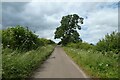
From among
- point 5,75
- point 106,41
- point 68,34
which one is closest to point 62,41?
point 68,34

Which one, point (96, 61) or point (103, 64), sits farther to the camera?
point (96, 61)

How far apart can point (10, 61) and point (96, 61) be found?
788 cm

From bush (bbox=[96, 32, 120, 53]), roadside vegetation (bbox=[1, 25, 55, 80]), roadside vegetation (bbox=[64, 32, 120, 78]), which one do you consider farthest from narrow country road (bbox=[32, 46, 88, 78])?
bush (bbox=[96, 32, 120, 53])

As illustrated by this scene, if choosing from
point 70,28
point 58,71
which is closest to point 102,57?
point 58,71

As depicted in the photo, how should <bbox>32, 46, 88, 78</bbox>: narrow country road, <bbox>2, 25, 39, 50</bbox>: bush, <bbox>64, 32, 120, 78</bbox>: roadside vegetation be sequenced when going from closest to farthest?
<bbox>64, 32, 120, 78</bbox>: roadside vegetation < <bbox>32, 46, 88, 78</bbox>: narrow country road < <bbox>2, 25, 39, 50</bbox>: bush

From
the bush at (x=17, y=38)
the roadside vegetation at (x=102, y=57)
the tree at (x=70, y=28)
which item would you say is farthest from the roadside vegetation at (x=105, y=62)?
the tree at (x=70, y=28)

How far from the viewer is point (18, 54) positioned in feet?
65.7

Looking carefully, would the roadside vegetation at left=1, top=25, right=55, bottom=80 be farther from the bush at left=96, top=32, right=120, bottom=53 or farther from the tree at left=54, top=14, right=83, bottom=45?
the tree at left=54, top=14, right=83, bottom=45

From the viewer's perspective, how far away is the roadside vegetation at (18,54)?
14.5 metres

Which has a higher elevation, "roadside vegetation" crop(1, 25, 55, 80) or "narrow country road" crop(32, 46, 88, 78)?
"roadside vegetation" crop(1, 25, 55, 80)

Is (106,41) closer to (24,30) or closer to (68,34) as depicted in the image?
(24,30)

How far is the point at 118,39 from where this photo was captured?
1174 inches

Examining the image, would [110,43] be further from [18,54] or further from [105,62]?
[18,54]

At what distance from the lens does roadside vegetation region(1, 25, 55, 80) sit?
14540 millimetres
